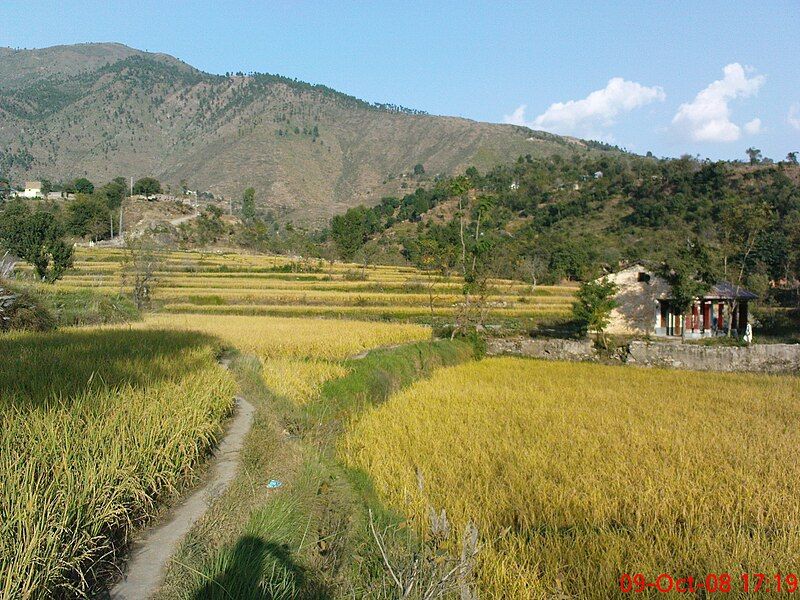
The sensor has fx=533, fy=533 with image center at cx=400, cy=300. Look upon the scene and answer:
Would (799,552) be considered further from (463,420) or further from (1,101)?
(1,101)

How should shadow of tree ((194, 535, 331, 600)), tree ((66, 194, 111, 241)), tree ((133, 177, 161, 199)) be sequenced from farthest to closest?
tree ((133, 177, 161, 199))
tree ((66, 194, 111, 241))
shadow of tree ((194, 535, 331, 600))

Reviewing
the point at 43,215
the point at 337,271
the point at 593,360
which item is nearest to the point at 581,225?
the point at 337,271

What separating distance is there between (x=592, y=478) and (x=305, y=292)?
3001 centimetres

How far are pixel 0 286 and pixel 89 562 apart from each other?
1132cm

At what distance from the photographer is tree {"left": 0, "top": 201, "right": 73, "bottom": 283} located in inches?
1264

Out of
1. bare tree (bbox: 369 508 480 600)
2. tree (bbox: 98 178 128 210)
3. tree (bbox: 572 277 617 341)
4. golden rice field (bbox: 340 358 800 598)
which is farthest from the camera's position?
tree (bbox: 98 178 128 210)

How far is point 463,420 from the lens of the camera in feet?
28.7

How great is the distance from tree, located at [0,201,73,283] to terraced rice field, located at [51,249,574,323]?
1.29 metres

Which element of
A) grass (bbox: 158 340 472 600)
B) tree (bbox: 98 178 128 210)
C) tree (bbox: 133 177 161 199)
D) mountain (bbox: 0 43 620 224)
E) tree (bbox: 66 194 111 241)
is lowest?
grass (bbox: 158 340 472 600)

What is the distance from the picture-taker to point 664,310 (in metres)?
28.8

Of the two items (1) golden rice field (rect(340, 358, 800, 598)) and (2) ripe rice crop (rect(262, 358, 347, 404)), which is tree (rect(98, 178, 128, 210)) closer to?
(2) ripe rice crop (rect(262, 358, 347, 404))

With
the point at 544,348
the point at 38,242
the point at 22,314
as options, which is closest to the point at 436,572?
the point at 22,314

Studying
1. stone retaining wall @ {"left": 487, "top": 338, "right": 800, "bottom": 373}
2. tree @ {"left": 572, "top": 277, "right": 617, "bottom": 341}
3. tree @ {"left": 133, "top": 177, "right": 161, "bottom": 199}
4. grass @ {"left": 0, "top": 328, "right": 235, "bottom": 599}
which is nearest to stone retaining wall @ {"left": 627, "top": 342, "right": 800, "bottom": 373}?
stone retaining wall @ {"left": 487, "top": 338, "right": 800, "bottom": 373}

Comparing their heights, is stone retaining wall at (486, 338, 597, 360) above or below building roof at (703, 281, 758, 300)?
below
